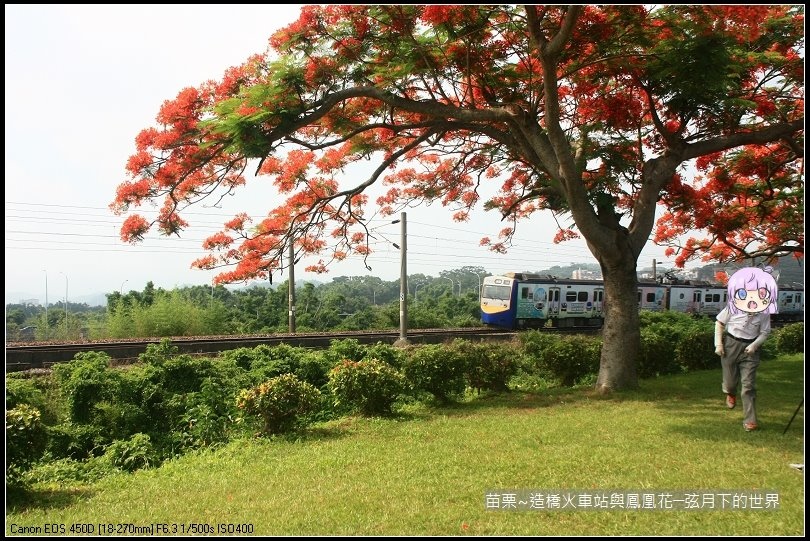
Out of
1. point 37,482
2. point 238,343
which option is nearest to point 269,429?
point 37,482

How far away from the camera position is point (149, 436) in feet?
24.5

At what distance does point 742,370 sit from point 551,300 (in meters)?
19.1

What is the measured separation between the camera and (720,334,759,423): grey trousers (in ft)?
19.0

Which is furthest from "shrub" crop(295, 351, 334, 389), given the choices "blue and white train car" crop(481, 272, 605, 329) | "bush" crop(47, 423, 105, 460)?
"blue and white train car" crop(481, 272, 605, 329)

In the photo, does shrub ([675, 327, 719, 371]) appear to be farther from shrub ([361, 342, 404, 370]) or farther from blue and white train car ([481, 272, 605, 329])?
blue and white train car ([481, 272, 605, 329])

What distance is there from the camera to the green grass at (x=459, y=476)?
3.84m

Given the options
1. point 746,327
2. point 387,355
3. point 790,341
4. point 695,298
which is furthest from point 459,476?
point 695,298

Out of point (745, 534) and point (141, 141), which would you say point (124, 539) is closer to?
point (745, 534)

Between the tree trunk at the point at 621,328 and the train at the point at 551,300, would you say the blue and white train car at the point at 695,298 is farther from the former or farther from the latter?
the tree trunk at the point at 621,328

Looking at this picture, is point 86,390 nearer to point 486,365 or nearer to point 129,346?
point 486,365

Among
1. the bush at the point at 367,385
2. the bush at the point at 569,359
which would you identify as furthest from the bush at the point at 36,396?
the bush at the point at 569,359

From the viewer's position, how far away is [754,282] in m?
5.30

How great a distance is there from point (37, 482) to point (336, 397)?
360cm

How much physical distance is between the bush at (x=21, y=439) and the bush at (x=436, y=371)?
15.4ft
